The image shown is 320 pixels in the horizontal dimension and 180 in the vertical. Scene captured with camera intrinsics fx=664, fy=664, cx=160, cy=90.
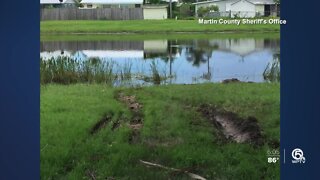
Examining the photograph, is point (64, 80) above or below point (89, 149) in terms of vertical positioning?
above

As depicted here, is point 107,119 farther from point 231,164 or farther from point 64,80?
point 231,164

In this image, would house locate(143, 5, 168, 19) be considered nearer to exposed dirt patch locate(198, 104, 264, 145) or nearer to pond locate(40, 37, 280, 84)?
pond locate(40, 37, 280, 84)

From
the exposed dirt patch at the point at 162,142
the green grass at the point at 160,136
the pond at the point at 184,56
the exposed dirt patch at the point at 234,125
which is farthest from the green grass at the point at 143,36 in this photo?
the exposed dirt patch at the point at 162,142

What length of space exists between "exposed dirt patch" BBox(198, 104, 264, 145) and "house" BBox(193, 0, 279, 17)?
75cm

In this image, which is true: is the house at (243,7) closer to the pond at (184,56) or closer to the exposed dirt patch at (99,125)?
the pond at (184,56)

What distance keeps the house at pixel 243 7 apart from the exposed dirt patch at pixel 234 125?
0.75 m

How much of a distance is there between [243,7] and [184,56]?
1.98 ft

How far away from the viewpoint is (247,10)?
17.1 ft

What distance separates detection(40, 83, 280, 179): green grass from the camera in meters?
A: 5.08

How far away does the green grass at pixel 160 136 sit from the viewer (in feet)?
16.7

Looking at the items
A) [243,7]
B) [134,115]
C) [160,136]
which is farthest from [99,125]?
[243,7]
